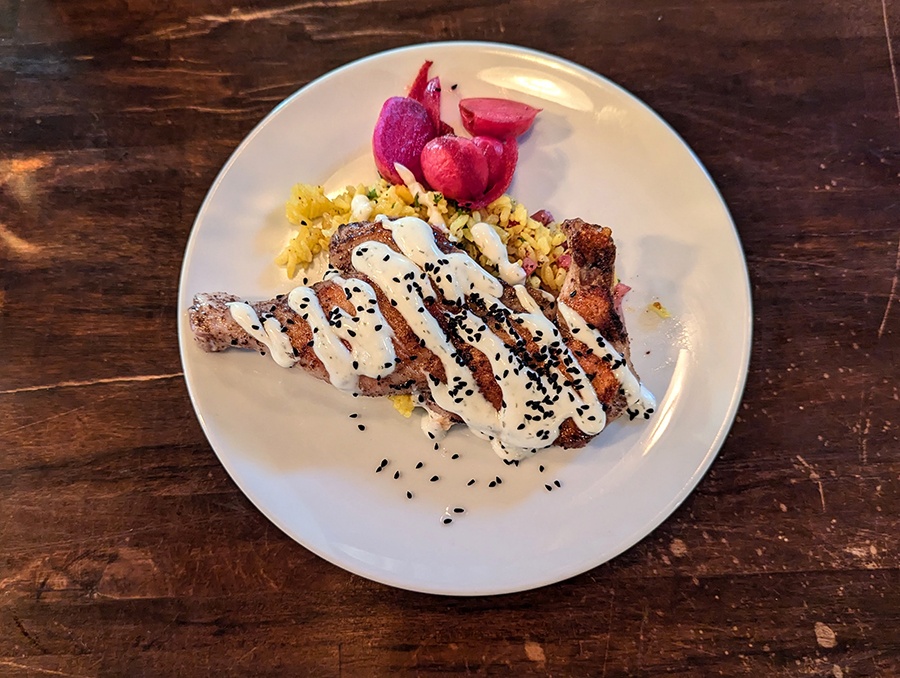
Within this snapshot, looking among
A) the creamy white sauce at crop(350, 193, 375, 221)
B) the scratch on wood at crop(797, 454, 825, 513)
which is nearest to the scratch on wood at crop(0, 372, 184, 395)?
the creamy white sauce at crop(350, 193, 375, 221)

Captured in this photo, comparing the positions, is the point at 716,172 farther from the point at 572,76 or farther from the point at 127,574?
the point at 127,574

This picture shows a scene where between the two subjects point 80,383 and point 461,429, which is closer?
point 461,429

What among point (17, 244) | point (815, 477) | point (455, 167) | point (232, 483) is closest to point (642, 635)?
point (815, 477)

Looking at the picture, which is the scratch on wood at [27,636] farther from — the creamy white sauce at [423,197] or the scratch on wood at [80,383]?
the creamy white sauce at [423,197]

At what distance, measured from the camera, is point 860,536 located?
261 centimetres

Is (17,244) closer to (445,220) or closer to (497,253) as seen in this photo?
(445,220)

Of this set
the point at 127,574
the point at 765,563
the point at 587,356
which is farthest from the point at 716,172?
the point at 127,574

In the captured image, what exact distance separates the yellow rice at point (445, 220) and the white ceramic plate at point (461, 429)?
0.37 feet

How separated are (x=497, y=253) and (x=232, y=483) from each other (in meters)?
1.53

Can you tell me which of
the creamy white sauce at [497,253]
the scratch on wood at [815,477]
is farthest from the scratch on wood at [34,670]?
the scratch on wood at [815,477]

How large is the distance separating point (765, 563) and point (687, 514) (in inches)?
14.8

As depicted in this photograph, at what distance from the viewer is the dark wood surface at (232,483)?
8.45 ft

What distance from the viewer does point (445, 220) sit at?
267 centimetres

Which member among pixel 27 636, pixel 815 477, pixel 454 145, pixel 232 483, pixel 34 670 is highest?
pixel 454 145
